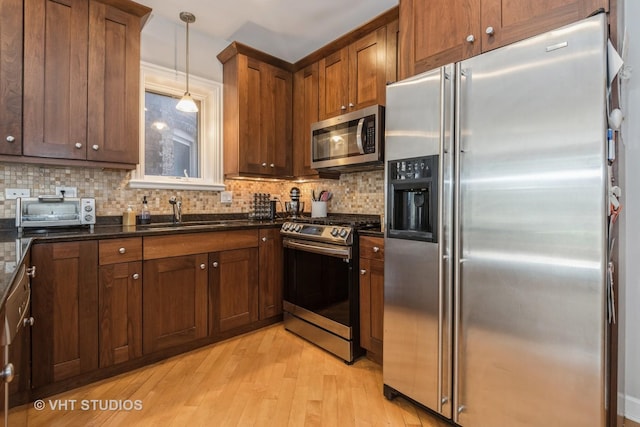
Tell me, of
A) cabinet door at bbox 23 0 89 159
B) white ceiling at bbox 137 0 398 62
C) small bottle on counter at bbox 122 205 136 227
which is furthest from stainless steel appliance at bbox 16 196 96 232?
white ceiling at bbox 137 0 398 62

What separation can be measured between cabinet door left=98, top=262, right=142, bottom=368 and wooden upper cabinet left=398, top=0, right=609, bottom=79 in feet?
6.99

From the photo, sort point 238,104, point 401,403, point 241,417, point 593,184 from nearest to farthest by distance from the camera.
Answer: point 593,184 < point 241,417 < point 401,403 < point 238,104

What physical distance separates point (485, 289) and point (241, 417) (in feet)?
4.61

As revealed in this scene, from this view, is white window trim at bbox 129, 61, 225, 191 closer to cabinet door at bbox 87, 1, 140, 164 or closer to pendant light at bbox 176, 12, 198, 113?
pendant light at bbox 176, 12, 198, 113

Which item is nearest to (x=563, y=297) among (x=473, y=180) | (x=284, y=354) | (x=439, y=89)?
(x=473, y=180)

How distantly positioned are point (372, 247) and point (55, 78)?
2349 millimetres

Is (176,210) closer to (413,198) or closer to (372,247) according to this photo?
(372,247)

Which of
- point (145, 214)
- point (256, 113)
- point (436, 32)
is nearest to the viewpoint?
point (436, 32)

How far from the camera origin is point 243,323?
270 centimetres

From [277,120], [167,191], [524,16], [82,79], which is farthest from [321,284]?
[82,79]

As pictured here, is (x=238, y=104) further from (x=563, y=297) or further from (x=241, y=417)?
(x=563, y=297)

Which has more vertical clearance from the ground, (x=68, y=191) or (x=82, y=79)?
(x=82, y=79)

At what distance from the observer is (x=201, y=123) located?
3174mm

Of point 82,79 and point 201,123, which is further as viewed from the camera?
point 201,123
